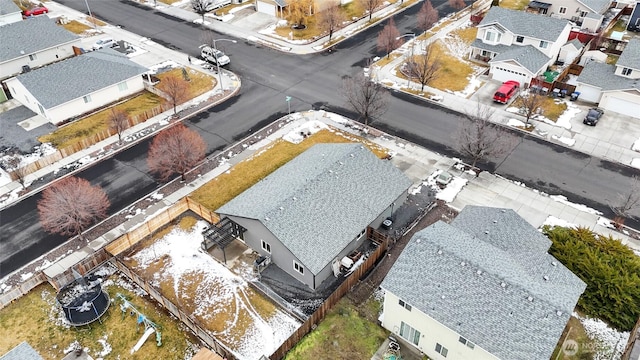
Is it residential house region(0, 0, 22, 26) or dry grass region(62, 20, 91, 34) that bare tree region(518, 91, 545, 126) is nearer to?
dry grass region(62, 20, 91, 34)

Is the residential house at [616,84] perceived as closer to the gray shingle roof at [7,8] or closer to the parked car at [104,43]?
the parked car at [104,43]

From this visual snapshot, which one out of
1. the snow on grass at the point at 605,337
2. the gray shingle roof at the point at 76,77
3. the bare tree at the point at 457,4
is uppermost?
the bare tree at the point at 457,4

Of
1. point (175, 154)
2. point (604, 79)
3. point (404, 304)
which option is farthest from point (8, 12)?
point (604, 79)

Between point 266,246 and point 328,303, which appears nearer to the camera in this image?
point 328,303

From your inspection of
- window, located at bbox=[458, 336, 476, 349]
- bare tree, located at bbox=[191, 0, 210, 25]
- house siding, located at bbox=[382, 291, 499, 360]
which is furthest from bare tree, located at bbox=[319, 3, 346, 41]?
window, located at bbox=[458, 336, 476, 349]

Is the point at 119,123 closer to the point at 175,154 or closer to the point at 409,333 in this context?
the point at 175,154

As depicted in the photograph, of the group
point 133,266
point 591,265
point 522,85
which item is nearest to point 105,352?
point 133,266

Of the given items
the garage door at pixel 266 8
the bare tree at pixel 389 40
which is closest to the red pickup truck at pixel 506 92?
the bare tree at pixel 389 40
